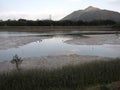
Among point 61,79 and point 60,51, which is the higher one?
point 61,79

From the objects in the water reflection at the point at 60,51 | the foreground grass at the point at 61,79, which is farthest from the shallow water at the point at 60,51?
the foreground grass at the point at 61,79

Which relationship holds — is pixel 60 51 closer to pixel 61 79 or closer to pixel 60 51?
pixel 60 51

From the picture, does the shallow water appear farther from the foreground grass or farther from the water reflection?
the foreground grass

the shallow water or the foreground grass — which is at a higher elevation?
the foreground grass

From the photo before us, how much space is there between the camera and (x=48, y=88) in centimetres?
849

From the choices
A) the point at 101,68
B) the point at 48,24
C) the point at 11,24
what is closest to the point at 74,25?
the point at 48,24

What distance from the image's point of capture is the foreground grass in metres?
8.55

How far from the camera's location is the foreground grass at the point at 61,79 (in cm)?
855

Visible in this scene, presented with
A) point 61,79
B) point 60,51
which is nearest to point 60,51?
point 60,51

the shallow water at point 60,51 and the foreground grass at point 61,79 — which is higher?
the foreground grass at point 61,79

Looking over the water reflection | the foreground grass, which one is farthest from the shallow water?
the foreground grass

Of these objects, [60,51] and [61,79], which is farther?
[60,51]

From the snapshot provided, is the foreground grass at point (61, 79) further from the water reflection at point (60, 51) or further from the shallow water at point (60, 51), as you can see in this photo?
the water reflection at point (60, 51)

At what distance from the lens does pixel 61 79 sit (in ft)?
29.8
